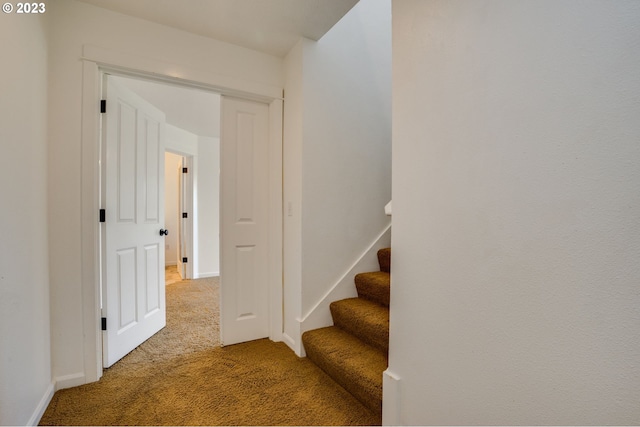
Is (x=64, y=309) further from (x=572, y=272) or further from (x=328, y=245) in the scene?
A: (x=572, y=272)

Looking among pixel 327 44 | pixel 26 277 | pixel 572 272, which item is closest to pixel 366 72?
pixel 327 44

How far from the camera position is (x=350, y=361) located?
1.59m

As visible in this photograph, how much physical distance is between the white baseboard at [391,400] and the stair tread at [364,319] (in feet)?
1.03

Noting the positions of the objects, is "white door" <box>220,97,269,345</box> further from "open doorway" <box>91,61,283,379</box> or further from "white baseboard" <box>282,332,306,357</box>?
"white baseboard" <box>282,332,306,357</box>

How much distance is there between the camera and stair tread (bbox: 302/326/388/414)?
1419 mm

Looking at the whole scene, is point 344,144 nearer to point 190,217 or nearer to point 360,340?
point 360,340

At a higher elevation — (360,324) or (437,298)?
(437,298)

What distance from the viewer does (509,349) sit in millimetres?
865

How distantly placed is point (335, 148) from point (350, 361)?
4.77 feet

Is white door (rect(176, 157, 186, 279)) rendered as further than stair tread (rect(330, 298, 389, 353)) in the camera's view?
Yes

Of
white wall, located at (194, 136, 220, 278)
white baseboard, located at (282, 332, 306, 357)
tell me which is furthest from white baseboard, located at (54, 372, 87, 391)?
white wall, located at (194, 136, 220, 278)

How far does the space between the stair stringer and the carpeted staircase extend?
0.04 meters

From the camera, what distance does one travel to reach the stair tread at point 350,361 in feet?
4.66

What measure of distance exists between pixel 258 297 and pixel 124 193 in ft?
4.18
